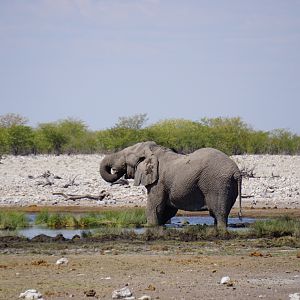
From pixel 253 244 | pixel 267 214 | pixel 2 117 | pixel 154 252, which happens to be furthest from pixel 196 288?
pixel 2 117

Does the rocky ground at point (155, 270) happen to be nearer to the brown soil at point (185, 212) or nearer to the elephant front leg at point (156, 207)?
the elephant front leg at point (156, 207)

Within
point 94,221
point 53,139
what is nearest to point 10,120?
point 53,139

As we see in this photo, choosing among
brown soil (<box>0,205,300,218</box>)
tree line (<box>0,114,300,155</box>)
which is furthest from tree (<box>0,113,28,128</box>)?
brown soil (<box>0,205,300,218</box>)

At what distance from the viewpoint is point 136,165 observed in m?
27.2

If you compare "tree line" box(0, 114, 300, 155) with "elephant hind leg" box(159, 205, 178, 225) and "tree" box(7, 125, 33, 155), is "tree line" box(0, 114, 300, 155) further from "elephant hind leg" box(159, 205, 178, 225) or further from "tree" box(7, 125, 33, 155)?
"elephant hind leg" box(159, 205, 178, 225)

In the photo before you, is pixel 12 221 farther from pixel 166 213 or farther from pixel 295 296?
pixel 295 296

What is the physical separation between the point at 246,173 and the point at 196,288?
32501mm

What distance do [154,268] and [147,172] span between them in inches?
364

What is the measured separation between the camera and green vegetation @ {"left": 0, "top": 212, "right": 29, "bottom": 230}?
2689 centimetres

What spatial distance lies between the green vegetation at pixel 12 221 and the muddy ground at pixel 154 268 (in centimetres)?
459

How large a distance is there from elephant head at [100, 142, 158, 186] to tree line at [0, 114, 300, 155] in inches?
1559

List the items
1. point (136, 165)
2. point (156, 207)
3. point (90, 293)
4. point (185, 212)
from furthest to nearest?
1. point (185, 212)
2. point (136, 165)
3. point (156, 207)
4. point (90, 293)

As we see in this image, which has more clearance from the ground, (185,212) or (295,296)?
(295,296)

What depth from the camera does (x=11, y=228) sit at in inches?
1056
